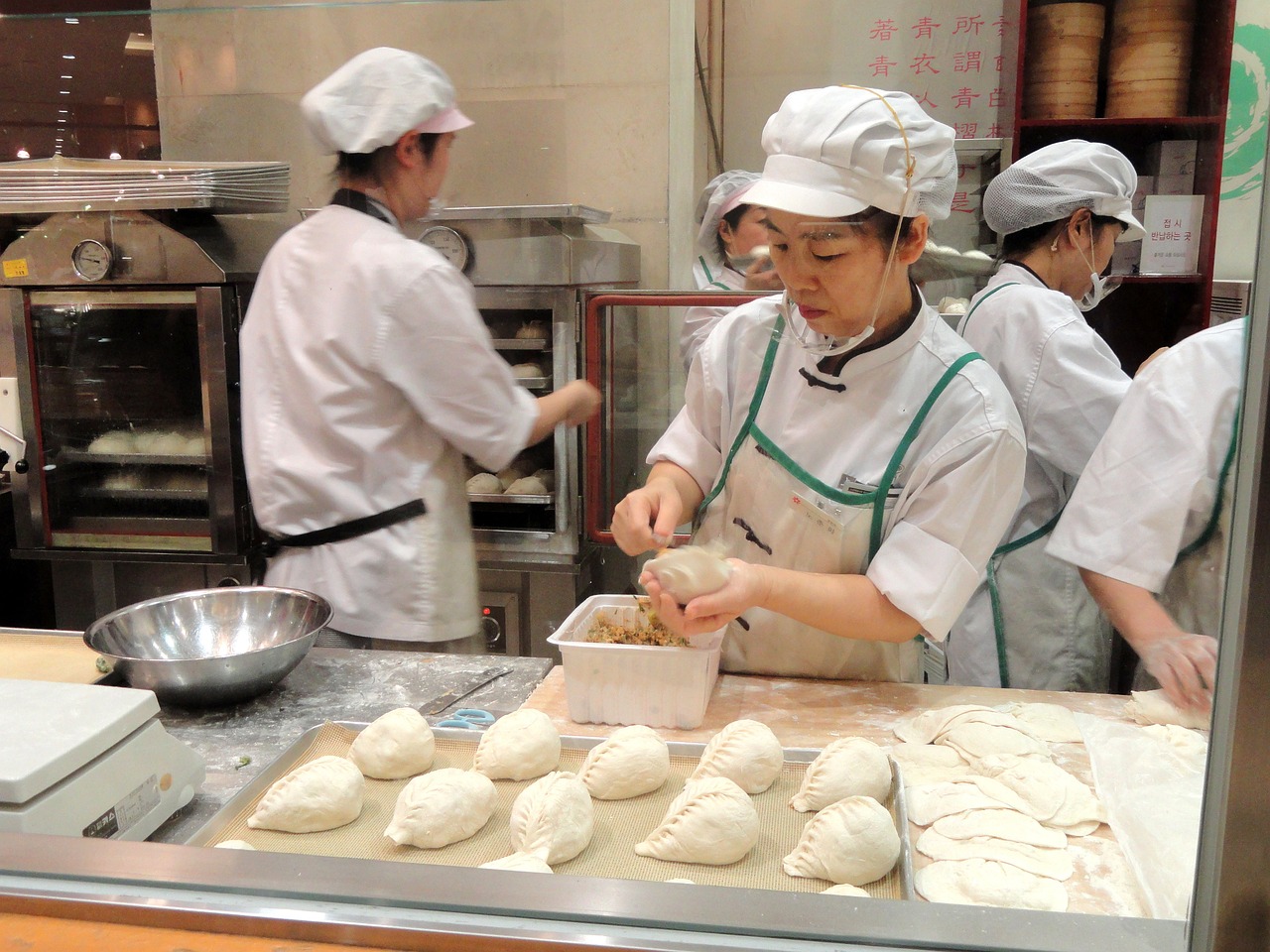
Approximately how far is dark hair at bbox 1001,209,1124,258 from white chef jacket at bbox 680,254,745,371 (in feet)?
1.29

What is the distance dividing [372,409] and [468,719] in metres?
0.47

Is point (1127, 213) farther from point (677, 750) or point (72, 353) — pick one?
point (72, 353)

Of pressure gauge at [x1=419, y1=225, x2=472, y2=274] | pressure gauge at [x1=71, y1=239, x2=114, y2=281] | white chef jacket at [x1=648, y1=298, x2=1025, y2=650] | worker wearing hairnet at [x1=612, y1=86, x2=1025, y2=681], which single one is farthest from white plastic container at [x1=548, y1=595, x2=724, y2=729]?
pressure gauge at [x1=71, y1=239, x2=114, y2=281]

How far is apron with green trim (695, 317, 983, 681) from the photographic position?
145 cm

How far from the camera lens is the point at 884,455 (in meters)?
1.42

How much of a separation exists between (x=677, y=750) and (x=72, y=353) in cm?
100

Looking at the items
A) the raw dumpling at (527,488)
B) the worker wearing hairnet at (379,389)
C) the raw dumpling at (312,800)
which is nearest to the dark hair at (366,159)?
the worker wearing hairnet at (379,389)

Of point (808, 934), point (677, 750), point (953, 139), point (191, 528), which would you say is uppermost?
point (953, 139)

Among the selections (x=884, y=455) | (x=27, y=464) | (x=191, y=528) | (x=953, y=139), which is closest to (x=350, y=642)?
(x=191, y=528)

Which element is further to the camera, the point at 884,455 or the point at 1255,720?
the point at 884,455

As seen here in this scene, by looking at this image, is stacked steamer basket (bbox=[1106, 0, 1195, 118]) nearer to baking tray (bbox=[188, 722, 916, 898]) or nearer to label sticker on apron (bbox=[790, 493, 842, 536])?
label sticker on apron (bbox=[790, 493, 842, 536])

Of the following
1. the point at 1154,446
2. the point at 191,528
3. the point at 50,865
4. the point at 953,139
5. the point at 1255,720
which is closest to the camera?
the point at 1255,720

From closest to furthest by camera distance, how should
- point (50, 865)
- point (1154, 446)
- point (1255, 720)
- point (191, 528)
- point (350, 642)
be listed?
point (1255, 720)
point (50, 865)
point (1154, 446)
point (191, 528)
point (350, 642)

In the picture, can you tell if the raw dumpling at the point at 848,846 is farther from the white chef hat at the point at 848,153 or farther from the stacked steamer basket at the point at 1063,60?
the stacked steamer basket at the point at 1063,60
